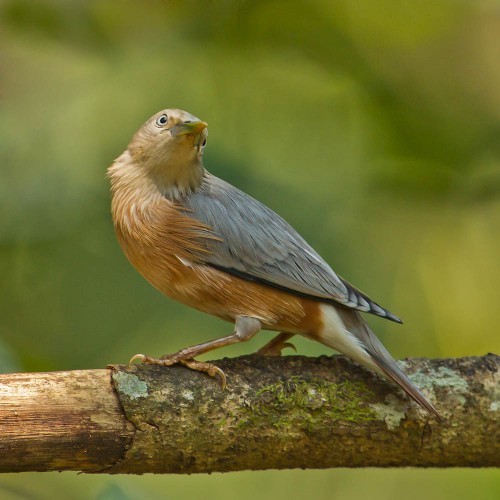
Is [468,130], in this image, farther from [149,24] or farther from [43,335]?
[43,335]

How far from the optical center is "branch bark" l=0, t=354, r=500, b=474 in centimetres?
261

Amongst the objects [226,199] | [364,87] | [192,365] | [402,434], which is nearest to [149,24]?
[364,87]

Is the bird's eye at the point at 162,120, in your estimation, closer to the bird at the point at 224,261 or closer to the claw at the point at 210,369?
the bird at the point at 224,261

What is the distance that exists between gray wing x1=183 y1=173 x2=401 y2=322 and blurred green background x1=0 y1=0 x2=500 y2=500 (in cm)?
158

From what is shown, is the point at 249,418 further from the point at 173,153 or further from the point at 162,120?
the point at 162,120

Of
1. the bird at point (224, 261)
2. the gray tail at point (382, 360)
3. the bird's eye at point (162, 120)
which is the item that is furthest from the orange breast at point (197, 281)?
the bird's eye at point (162, 120)

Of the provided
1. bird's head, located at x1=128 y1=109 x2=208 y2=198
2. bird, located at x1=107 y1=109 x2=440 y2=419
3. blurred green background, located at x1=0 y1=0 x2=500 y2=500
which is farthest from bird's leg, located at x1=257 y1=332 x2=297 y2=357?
blurred green background, located at x1=0 y1=0 x2=500 y2=500

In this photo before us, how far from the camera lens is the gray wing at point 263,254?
317cm

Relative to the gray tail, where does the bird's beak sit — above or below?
above

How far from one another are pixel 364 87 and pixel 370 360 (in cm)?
255

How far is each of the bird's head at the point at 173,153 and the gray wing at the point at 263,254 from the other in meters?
0.08

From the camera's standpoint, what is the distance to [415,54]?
17.6 ft

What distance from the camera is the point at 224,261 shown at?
319cm

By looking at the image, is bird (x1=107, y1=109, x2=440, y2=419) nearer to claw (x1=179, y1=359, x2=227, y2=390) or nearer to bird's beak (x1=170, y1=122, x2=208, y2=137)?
bird's beak (x1=170, y1=122, x2=208, y2=137)
